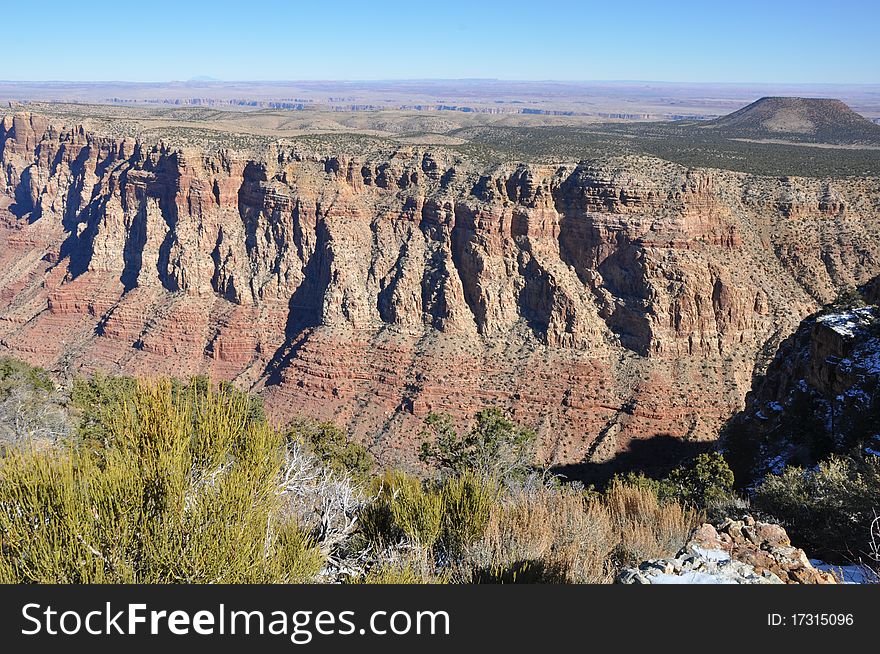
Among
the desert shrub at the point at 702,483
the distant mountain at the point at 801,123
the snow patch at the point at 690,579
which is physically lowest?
the desert shrub at the point at 702,483

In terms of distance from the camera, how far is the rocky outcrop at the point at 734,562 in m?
9.73

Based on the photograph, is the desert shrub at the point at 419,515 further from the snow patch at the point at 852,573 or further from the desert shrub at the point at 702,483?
the desert shrub at the point at 702,483

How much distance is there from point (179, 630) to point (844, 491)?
49.7ft

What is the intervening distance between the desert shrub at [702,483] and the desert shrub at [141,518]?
16.1 meters

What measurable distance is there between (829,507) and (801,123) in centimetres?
14910

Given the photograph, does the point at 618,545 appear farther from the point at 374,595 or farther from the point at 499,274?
the point at 499,274

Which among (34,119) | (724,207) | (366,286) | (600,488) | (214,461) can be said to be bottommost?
(600,488)

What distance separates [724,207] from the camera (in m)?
49.2

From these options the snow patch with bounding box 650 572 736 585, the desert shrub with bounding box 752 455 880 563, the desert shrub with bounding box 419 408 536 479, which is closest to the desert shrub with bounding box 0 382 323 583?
the snow patch with bounding box 650 572 736 585

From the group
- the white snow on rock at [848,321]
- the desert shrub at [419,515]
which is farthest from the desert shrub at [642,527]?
the white snow on rock at [848,321]

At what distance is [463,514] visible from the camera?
41.4 feet

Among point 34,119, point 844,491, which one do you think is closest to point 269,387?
point 844,491

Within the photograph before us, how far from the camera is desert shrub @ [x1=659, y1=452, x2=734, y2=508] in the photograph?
21.3m

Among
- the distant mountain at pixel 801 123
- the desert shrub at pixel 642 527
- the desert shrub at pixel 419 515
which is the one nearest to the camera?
the desert shrub at pixel 419 515
